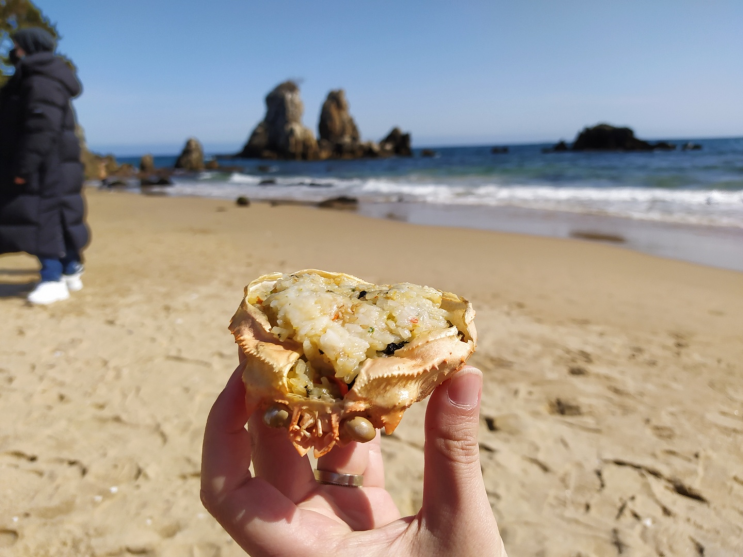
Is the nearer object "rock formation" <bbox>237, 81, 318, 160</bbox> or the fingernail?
the fingernail

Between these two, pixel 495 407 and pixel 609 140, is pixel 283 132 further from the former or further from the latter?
pixel 495 407

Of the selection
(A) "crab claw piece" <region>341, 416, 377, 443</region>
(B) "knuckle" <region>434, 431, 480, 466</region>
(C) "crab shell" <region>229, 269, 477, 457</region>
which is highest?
(C) "crab shell" <region>229, 269, 477, 457</region>

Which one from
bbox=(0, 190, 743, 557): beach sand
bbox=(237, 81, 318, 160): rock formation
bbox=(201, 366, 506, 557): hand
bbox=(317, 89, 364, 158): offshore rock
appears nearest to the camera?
bbox=(201, 366, 506, 557): hand

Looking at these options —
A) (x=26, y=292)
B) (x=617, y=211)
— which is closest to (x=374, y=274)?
(x=26, y=292)

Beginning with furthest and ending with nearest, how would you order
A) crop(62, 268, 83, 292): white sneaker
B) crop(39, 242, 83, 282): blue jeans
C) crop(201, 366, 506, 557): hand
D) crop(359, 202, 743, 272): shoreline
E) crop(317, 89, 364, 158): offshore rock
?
crop(317, 89, 364, 158): offshore rock < crop(359, 202, 743, 272): shoreline < crop(62, 268, 83, 292): white sneaker < crop(39, 242, 83, 282): blue jeans < crop(201, 366, 506, 557): hand

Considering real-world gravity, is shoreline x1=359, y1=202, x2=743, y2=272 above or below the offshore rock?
below

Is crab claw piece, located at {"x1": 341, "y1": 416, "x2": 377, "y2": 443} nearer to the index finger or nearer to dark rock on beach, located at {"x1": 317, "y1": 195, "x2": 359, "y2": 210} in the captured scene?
the index finger

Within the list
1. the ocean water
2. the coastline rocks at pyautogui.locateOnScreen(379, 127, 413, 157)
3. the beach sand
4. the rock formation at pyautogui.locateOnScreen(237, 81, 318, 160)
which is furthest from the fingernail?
the coastline rocks at pyautogui.locateOnScreen(379, 127, 413, 157)

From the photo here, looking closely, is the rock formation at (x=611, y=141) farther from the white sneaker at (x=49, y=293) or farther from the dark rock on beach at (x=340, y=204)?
the white sneaker at (x=49, y=293)
